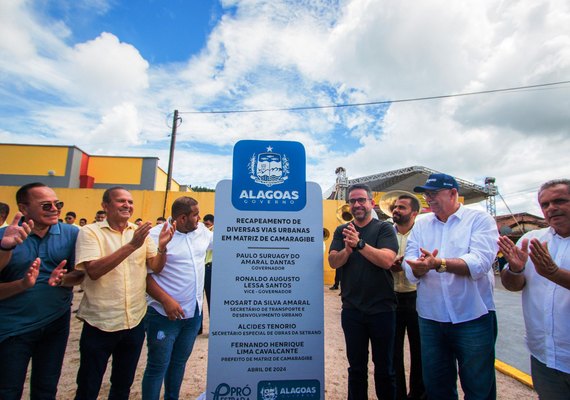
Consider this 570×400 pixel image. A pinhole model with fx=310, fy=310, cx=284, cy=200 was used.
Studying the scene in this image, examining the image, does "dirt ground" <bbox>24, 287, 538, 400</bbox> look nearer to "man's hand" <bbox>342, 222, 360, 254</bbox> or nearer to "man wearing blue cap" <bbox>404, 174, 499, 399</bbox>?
"man wearing blue cap" <bbox>404, 174, 499, 399</bbox>

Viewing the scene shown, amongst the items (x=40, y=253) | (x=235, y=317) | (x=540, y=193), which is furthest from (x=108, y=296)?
(x=540, y=193)

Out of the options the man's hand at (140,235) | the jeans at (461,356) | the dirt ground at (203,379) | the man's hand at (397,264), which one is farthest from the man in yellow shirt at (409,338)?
the man's hand at (140,235)

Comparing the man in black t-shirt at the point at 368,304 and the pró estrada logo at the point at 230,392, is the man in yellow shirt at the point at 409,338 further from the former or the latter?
the pró estrada logo at the point at 230,392

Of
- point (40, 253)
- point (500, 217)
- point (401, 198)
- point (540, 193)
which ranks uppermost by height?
point (500, 217)

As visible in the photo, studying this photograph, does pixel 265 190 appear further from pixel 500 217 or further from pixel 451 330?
pixel 500 217

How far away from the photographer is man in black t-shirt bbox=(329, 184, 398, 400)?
2.50 m

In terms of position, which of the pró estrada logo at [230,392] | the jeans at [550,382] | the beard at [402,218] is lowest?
the pró estrada logo at [230,392]

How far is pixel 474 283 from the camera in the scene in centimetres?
230

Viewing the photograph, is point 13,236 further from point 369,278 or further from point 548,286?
point 548,286

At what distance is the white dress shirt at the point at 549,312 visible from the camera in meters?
1.91

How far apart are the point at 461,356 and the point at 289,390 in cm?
128

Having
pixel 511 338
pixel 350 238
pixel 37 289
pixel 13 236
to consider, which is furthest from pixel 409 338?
pixel 511 338

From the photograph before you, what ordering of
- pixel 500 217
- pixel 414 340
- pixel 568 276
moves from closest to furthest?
1. pixel 568 276
2. pixel 414 340
3. pixel 500 217

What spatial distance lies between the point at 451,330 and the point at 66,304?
291cm
